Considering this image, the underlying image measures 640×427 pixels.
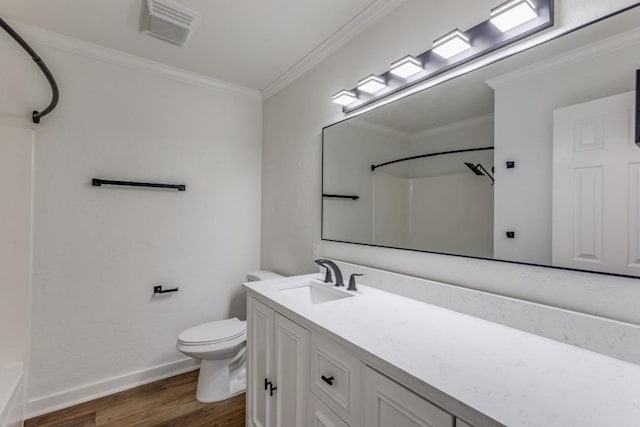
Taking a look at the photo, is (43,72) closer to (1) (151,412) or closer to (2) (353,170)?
(2) (353,170)

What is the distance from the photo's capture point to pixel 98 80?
79.8 inches

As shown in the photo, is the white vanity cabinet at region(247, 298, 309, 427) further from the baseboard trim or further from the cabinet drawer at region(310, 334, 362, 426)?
the baseboard trim

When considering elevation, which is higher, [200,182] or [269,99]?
[269,99]

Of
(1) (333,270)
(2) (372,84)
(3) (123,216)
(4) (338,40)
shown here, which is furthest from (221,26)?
(1) (333,270)

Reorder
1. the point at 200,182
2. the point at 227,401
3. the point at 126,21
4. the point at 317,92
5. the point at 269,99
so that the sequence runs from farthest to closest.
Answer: the point at 269,99, the point at 200,182, the point at 317,92, the point at 227,401, the point at 126,21

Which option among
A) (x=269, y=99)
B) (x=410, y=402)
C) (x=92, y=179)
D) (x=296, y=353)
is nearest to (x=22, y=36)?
(x=92, y=179)

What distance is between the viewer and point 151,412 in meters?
1.85

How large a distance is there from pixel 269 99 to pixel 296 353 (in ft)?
7.29

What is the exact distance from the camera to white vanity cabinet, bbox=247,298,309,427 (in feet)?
3.67

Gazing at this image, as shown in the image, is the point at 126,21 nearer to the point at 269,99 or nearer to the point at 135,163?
the point at 135,163

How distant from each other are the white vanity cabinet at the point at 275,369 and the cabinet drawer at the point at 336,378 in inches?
2.5

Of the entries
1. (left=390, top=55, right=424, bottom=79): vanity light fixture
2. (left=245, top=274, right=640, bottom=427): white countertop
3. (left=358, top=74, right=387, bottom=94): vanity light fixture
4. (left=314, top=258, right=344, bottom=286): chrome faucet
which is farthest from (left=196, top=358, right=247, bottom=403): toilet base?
(left=390, top=55, right=424, bottom=79): vanity light fixture

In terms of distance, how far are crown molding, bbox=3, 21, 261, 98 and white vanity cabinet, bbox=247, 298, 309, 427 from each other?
188 cm

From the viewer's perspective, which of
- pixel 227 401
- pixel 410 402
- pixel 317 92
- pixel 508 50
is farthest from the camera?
pixel 317 92
